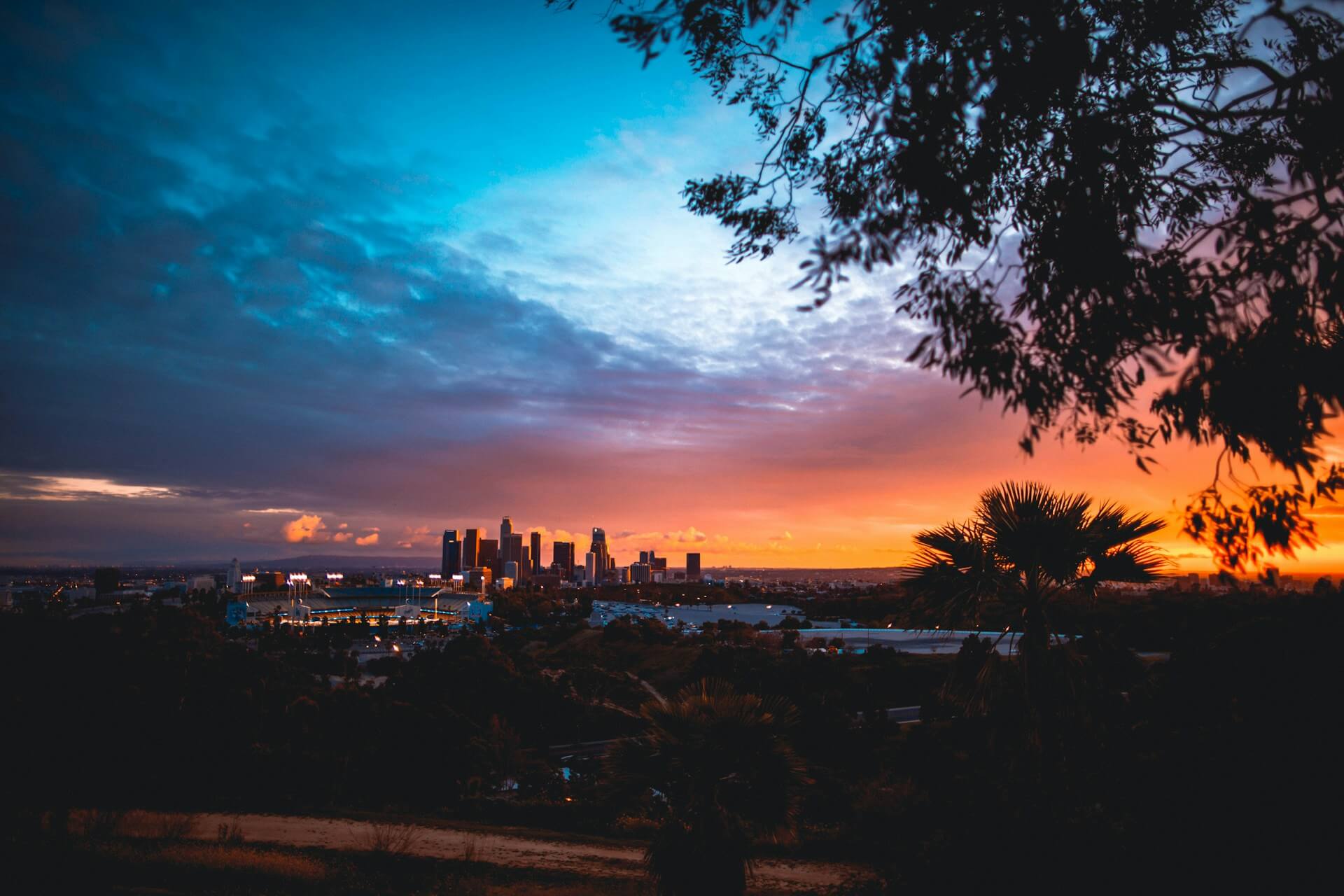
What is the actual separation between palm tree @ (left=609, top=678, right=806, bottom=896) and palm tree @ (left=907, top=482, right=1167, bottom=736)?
2638 mm

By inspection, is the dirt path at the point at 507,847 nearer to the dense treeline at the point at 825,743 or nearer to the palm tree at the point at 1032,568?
the dense treeline at the point at 825,743

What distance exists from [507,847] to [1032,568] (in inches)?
512

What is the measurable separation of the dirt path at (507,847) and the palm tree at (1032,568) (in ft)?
23.1

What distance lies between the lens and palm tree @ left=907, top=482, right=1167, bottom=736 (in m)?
8.24

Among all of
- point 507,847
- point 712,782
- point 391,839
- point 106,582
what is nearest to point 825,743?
point 507,847

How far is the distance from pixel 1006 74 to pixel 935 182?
3.10 feet

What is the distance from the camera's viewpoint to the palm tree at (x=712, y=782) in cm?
814

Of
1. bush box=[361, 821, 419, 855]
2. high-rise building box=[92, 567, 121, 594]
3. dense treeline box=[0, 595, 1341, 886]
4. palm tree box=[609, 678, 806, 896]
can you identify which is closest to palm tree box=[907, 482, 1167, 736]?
dense treeline box=[0, 595, 1341, 886]

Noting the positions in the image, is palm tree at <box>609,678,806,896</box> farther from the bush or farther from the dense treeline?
the bush

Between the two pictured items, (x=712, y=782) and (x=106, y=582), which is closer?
(x=712, y=782)

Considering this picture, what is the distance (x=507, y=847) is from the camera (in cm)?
1523

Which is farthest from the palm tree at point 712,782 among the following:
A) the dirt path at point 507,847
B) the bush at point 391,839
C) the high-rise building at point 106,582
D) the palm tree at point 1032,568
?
the high-rise building at point 106,582

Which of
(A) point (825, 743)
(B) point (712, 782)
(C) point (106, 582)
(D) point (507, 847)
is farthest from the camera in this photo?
(C) point (106, 582)

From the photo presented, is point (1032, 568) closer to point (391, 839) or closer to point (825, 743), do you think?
point (391, 839)
